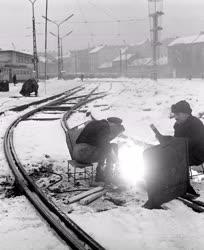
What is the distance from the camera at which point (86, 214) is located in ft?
16.4

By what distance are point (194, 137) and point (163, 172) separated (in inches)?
52.0

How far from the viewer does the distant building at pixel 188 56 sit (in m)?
82.8

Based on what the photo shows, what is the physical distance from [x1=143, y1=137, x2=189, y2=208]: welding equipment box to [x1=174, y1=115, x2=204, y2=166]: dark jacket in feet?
2.83

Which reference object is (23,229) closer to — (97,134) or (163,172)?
(163,172)

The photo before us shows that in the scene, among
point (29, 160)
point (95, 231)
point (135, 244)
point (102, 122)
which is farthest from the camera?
point (29, 160)

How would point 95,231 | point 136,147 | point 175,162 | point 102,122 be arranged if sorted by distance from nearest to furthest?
point 95,231, point 175,162, point 102,122, point 136,147

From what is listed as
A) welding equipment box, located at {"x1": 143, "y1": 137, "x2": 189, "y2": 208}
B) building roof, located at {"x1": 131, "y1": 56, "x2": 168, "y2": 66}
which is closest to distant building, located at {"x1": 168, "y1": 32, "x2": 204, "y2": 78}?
building roof, located at {"x1": 131, "y1": 56, "x2": 168, "y2": 66}

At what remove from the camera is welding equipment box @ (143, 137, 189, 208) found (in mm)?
5145

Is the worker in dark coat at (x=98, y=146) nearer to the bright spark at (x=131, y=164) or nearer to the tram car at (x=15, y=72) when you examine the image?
the bright spark at (x=131, y=164)

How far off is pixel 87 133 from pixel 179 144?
1481mm

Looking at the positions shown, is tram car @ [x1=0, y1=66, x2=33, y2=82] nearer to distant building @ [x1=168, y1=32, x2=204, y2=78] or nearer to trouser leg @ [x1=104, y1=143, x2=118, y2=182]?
distant building @ [x1=168, y1=32, x2=204, y2=78]

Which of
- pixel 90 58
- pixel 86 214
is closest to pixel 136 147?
pixel 86 214

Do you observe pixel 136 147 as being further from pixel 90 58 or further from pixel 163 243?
pixel 90 58

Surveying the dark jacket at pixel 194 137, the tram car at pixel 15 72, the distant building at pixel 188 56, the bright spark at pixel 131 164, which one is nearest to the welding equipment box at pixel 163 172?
the dark jacket at pixel 194 137
